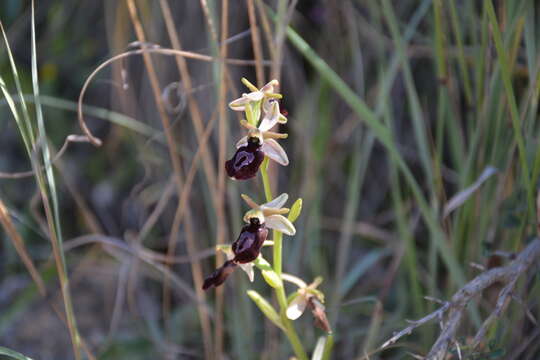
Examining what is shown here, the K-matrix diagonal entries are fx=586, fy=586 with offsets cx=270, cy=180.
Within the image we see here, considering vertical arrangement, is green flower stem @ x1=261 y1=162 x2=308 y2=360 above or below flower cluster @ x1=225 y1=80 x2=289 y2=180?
below

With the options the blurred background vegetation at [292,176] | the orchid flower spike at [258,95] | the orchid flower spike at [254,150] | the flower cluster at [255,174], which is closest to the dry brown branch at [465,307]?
the blurred background vegetation at [292,176]

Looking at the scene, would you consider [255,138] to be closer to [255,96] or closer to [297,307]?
[255,96]

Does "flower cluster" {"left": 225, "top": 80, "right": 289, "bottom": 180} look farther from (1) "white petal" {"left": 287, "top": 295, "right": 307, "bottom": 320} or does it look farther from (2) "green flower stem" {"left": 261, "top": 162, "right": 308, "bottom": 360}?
(1) "white petal" {"left": 287, "top": 295, "right": 307, "bottom": 320}

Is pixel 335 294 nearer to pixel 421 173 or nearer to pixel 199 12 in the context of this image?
pixel 421 173

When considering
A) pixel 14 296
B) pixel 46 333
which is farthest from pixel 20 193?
→ pixel 46 333

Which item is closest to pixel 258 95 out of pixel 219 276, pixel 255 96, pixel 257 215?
pixel 255 96

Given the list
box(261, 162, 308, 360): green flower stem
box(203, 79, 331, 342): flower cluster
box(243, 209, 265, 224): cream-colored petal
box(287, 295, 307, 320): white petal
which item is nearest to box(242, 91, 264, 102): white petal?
box(203, 79, 331, 342): flower cluster
